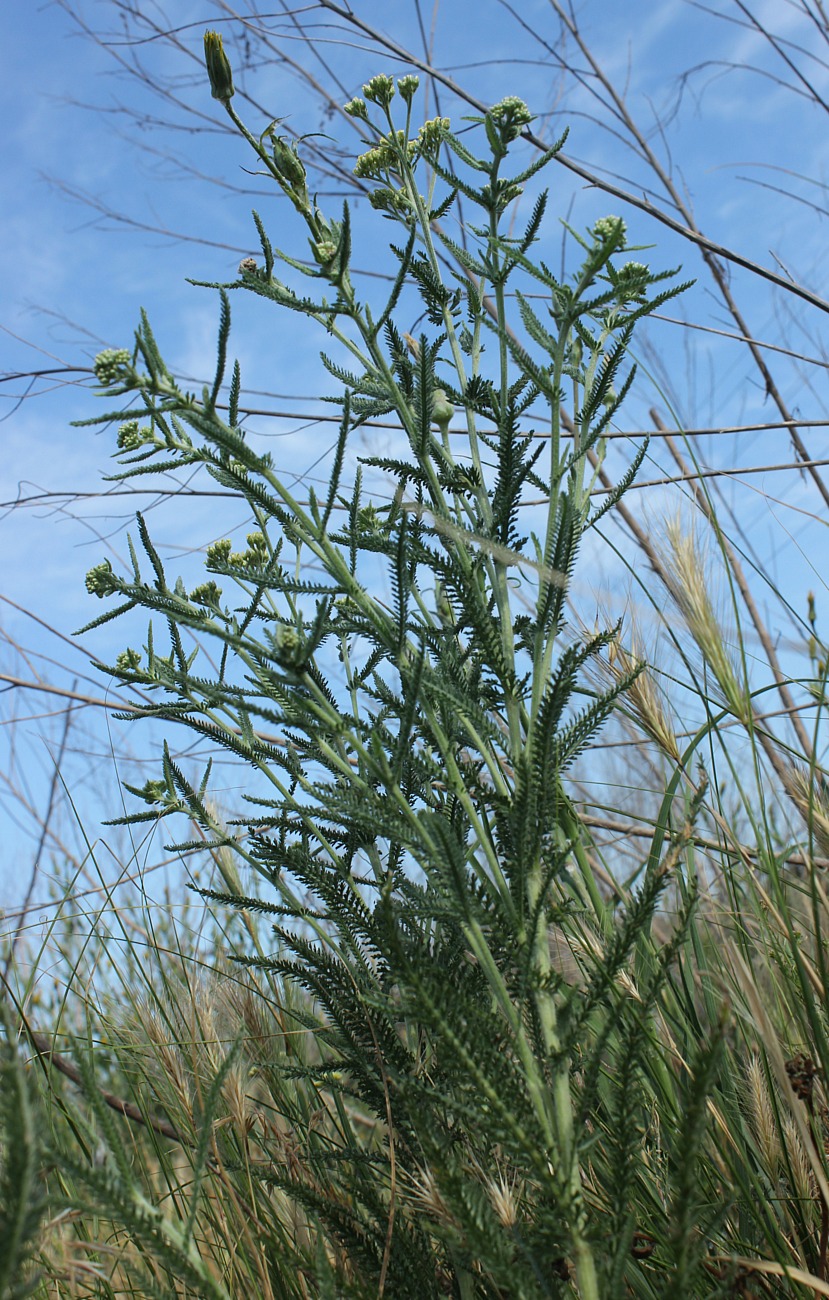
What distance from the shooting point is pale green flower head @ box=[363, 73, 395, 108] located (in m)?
1.05

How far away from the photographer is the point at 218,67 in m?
0.96

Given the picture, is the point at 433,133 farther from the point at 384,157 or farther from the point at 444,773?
the point at 444,773

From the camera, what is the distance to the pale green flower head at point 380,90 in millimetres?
1055

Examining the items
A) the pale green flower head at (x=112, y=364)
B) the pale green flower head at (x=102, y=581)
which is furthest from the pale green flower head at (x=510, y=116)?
the pale green flower head at (x=102, y=581)

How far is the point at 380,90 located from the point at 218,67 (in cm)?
20

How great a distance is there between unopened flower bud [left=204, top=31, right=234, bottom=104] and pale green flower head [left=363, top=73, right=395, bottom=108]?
0.18m

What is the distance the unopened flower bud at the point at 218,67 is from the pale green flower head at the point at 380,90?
0.58ft

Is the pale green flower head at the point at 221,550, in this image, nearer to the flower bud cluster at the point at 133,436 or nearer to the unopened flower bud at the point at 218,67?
→ the flower bud cluster at the point at 133,436

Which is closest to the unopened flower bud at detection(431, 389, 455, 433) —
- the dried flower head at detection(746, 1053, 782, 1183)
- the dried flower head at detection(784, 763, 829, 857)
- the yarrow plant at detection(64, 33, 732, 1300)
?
the yarrow plant at detection(64, 33, 732, 1300)

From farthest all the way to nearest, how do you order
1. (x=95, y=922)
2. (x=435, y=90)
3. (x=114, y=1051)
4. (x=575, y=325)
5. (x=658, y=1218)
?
(x=435, y=90), (x=95, y=922), (x=114, y=1051), (x=658, y=1218), (x=575, y=325)

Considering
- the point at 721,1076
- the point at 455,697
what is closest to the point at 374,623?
the point at 455,697

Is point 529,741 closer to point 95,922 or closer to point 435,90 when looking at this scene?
point 95,922

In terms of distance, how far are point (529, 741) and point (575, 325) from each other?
474 millimetres

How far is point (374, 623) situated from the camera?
878mm
